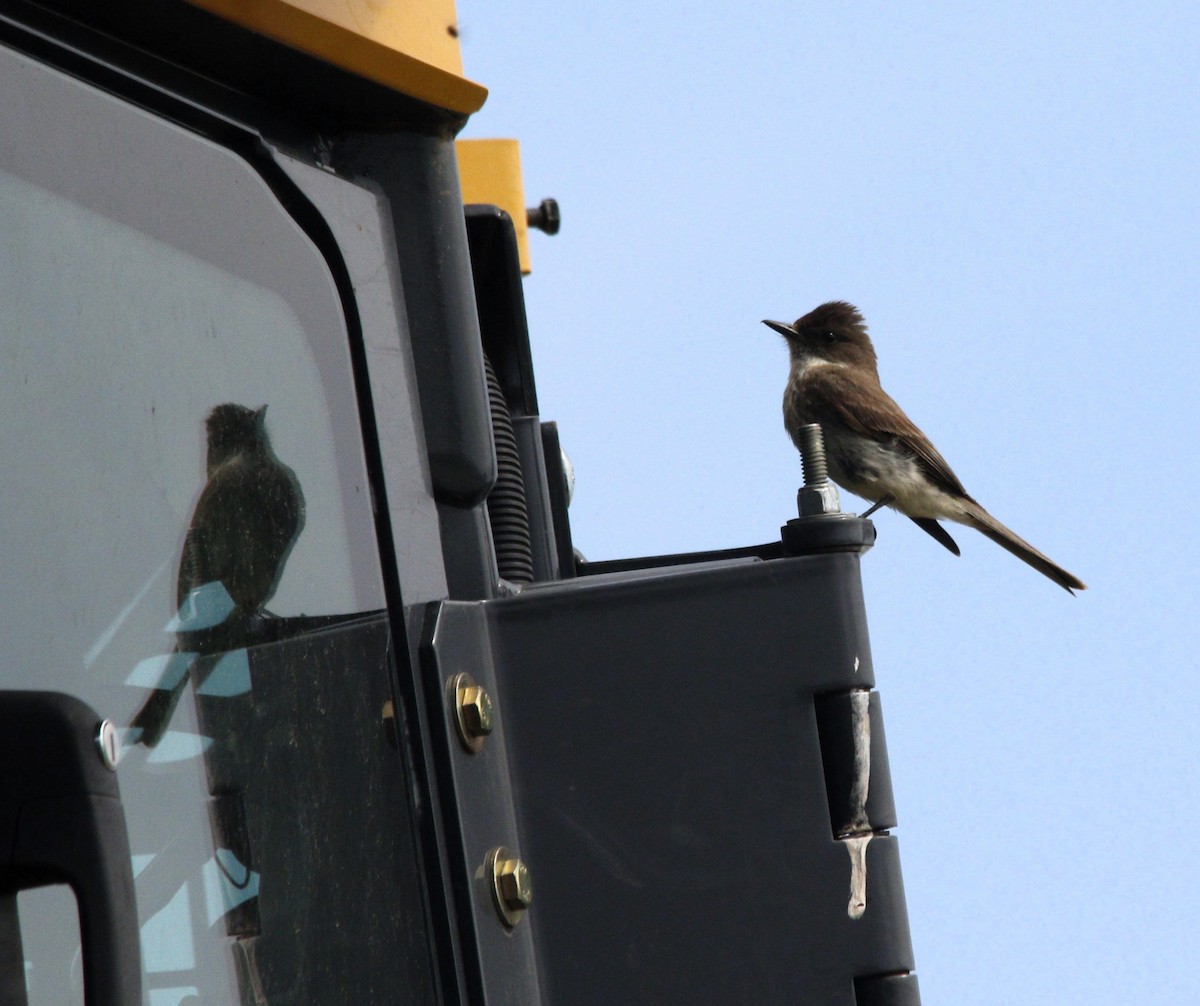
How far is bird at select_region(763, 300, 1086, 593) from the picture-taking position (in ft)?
25.0

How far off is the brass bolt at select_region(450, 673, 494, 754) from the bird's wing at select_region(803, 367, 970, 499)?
20.7ft

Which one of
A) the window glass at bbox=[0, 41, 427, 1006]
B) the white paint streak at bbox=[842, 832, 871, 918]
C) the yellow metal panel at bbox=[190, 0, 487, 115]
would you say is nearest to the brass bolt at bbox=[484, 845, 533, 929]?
the window glass at bbox=[0, 41, 427, 1006]

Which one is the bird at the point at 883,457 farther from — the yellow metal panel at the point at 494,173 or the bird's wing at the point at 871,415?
the yellow metal panel at the point at 494,173

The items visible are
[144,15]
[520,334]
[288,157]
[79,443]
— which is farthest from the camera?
[520,334]

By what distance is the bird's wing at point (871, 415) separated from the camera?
7.66 m

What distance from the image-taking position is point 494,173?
3.20 metres

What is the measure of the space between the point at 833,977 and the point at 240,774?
0.56m

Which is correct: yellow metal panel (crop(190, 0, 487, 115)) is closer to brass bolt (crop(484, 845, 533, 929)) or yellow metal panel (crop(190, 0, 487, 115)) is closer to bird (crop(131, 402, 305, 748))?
bird (crop(131, 402, 305, 748))

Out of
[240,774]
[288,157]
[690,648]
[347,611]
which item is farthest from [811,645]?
[288,157]

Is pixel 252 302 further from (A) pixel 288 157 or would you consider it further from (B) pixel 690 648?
(B) pixel 690 648

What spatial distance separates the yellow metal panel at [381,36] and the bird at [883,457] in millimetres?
5835

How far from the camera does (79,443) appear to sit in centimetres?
127

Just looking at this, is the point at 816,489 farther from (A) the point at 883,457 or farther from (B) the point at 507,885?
(A) the point at 883,457

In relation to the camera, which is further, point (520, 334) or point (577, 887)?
point (520, 334)
